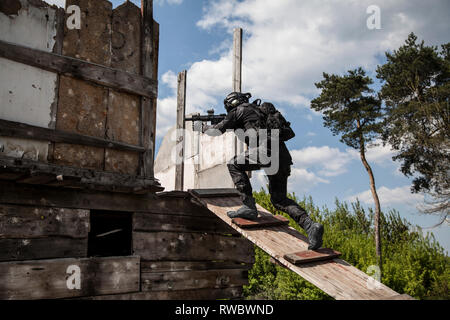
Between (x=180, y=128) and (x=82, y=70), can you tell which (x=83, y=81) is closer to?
(x=82, y=70)

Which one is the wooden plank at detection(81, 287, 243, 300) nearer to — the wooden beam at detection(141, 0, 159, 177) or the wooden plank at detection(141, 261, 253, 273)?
the wooden plank at detection(141, 261, 253, 273)

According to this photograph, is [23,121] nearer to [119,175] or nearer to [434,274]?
[119,175]

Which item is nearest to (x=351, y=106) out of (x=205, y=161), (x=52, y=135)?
(x=205, y=161)

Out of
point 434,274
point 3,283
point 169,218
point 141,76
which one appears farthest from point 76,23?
point 434,274

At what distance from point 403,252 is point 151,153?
1113 cm

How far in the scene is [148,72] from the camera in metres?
6.41

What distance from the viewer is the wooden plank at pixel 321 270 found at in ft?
14.2

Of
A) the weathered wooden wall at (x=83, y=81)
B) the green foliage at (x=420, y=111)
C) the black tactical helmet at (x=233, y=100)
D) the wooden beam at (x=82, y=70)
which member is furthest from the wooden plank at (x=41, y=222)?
the green foliage at (x=420, y=111)

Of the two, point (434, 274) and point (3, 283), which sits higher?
point (3, 283)

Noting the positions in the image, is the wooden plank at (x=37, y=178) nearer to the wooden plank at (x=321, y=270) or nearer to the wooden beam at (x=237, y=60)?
the wooden plank at (x=321, y=270)

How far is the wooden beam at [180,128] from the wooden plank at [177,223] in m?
4.54

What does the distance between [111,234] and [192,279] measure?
1.59 m

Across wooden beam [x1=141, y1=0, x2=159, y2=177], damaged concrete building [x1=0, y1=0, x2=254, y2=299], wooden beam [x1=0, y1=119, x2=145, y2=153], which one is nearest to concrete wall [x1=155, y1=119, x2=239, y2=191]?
damaged concrete building [x1=0, y1=0, x2=254, y2=299]

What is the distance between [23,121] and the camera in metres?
5.08
